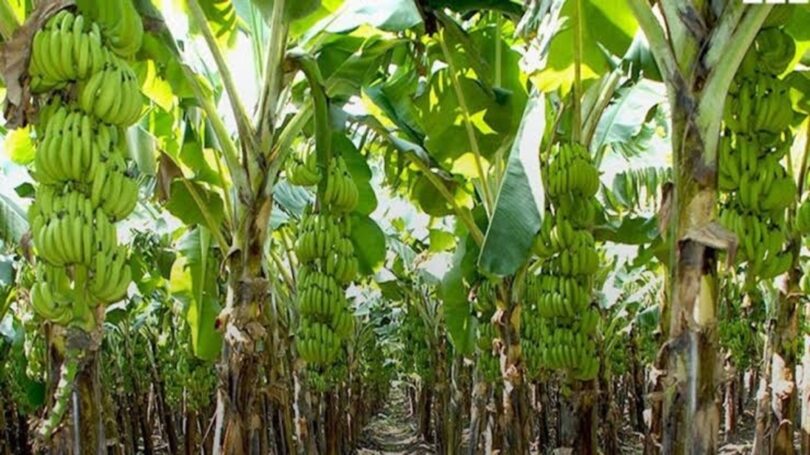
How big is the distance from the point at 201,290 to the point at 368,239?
0.85m

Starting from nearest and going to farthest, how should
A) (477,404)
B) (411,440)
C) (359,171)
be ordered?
(359,171) → (477,404) → (411,440)

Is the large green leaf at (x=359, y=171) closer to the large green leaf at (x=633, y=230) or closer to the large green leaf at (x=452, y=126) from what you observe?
the large green leaf at (x=452, y=126)

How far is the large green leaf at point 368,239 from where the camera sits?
4023mm

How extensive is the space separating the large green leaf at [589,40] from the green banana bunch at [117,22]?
1311mm

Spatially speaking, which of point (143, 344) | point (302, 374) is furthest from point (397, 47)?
point (143, 344)

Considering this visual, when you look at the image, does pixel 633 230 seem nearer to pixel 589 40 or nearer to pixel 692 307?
pixel 589 40

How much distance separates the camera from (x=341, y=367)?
7973mm

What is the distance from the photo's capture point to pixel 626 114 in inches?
164

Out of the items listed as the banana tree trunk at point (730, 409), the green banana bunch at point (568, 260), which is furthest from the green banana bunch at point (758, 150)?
the banana tree trunk at point (730, 409)

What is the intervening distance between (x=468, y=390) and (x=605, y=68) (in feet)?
27.6

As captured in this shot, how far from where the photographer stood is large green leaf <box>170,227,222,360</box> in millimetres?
3941

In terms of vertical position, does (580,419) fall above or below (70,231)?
below

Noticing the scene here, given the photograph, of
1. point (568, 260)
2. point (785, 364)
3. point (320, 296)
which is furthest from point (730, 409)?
point (320, 296)

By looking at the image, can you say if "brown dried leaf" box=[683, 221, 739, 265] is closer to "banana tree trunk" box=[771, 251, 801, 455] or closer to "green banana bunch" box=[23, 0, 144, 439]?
"green banana bunch" box=[23, 0, 144, 439]
